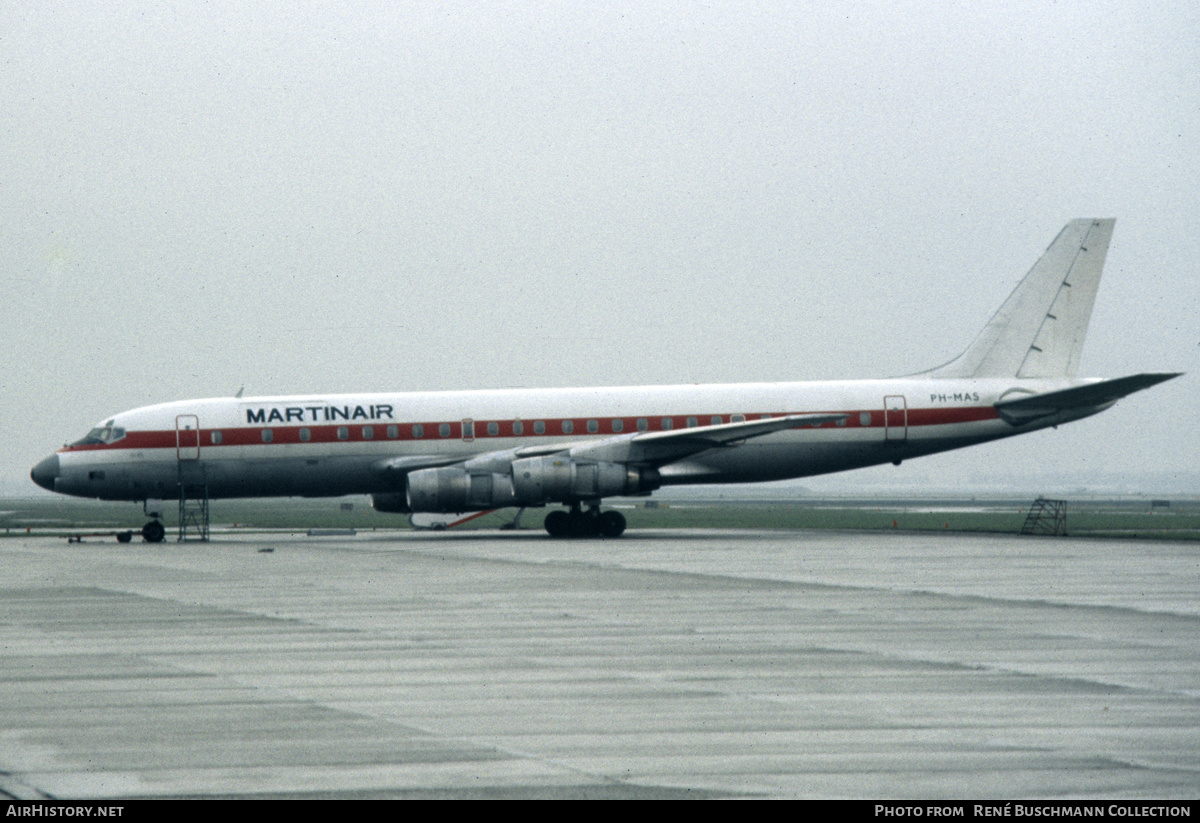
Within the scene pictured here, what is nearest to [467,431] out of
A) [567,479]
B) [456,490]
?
[456,490]

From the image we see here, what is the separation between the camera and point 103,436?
3538 cm

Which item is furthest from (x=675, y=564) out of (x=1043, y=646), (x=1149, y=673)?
(x=1149, y=673)

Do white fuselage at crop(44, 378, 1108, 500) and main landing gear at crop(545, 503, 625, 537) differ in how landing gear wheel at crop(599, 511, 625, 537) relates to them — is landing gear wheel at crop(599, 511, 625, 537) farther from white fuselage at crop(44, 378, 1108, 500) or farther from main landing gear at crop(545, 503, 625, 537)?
white fuselage at crop(44, 378, 1108, 500)

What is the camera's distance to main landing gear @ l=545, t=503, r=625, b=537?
1377 inches

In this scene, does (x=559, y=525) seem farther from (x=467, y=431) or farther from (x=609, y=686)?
(x=609, y=686)

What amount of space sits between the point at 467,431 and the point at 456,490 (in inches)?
109

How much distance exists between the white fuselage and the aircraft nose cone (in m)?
0.14

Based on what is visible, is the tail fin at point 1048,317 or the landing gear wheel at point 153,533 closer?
the landing gear wheel at point 153,533

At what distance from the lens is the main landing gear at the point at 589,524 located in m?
35.0

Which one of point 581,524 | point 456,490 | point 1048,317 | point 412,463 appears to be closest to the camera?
point 456,490

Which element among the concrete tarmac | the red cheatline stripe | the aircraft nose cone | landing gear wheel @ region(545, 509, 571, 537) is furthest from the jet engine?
the concrete tarmac

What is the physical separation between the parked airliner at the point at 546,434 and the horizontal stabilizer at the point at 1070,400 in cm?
4

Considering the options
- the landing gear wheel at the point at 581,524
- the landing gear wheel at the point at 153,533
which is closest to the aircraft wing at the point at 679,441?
the landing gear wheel at the point at 581,524

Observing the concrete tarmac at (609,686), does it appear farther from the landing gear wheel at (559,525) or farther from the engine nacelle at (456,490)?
the landing gear wheel at (559,525)
